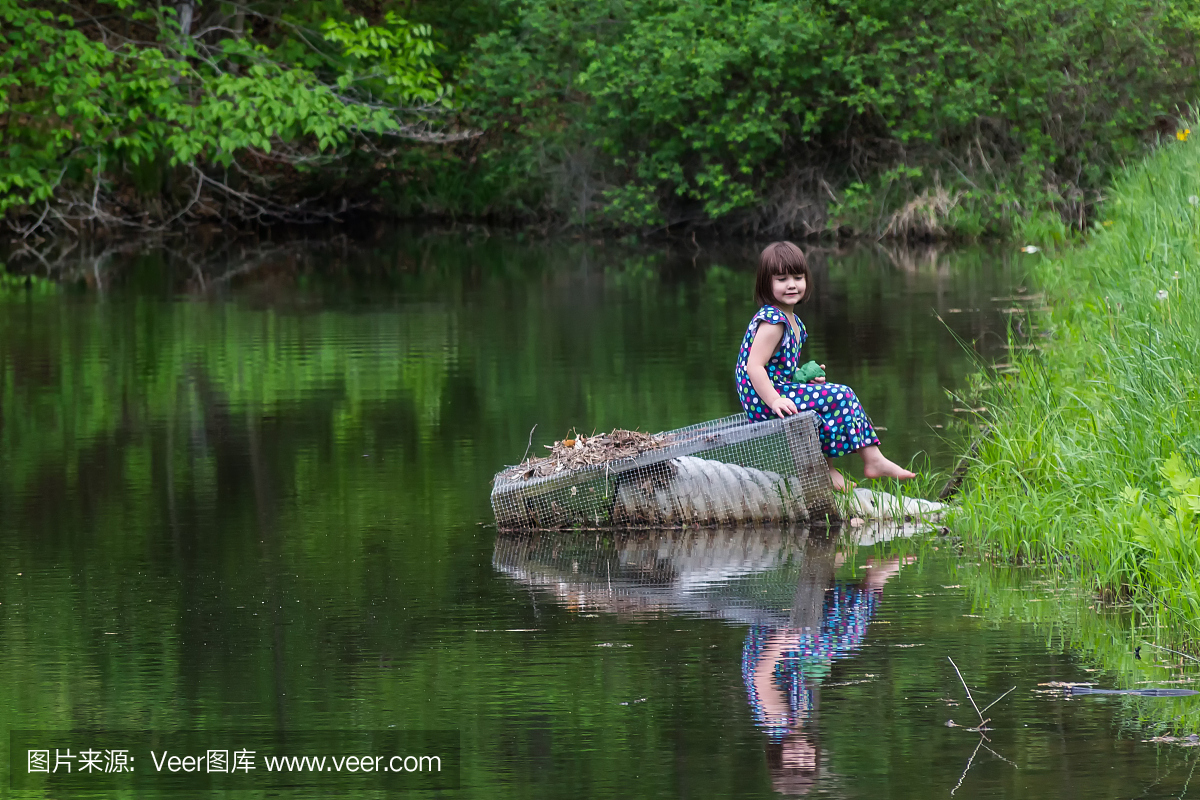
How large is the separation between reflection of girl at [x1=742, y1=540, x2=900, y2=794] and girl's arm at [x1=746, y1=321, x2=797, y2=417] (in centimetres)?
79

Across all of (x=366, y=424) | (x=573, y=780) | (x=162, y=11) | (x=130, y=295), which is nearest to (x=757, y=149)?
(x=162, y=11)

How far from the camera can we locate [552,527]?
8.48 m

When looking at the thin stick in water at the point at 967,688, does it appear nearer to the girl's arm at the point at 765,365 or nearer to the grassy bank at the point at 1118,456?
the grassy bank at the point at 1118,456

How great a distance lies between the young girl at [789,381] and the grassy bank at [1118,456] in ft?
1.70

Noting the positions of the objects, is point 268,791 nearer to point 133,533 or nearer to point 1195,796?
point 1195,796

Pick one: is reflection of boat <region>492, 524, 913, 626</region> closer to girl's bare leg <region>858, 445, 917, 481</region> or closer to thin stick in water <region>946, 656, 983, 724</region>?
girl's bare leg <region>858, 445, 917, 481</region>

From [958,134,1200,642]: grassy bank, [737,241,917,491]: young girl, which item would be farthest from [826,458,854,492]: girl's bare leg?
[958,134,1200,642]: grassy bank

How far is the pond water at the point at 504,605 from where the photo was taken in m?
5.14

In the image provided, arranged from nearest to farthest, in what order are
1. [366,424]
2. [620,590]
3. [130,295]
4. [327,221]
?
[620,590] → [366,424] → [130,295] → [327,221]

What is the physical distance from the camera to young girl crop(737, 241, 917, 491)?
847 centimetres

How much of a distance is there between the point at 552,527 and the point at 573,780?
3.58 m

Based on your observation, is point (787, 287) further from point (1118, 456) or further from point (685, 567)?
point (1118, 456)

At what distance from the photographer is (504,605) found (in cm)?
695

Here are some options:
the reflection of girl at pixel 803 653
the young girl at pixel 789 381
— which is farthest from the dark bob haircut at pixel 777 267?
the reflection of girl at pixel 803 653
